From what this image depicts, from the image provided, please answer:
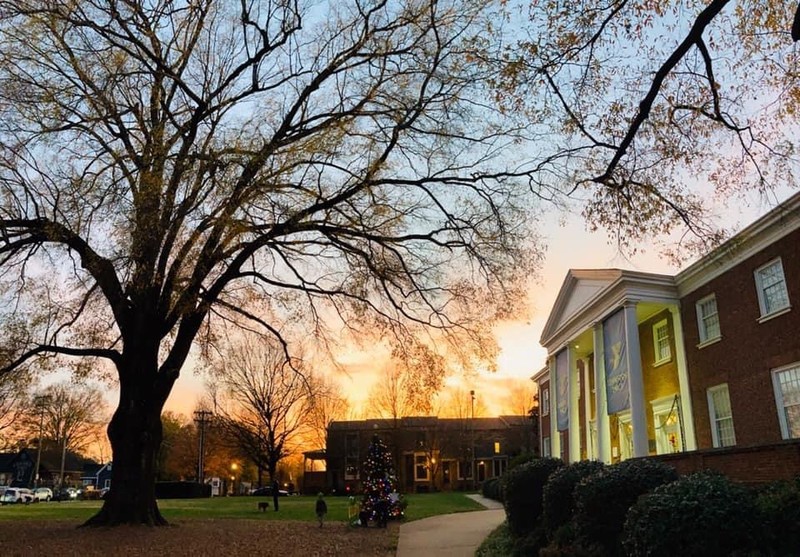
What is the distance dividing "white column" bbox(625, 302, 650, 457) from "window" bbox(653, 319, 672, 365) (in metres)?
1.64

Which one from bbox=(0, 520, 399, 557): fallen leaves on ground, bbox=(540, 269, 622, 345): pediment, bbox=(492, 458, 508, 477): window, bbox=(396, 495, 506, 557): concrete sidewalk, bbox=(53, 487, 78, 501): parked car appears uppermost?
bbox=(540, 269, 622, 345): pediment

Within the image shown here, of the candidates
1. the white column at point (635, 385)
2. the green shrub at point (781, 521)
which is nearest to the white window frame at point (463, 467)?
the white column at point (635, 385)

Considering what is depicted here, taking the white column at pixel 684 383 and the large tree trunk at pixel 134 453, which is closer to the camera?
the large tree trunk at pixel 134 453

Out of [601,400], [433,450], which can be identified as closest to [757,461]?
[601,400]

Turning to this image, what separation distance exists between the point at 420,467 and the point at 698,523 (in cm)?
6678

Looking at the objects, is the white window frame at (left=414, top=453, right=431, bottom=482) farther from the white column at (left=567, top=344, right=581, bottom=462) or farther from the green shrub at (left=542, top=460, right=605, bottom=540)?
the green shrub at (left=542, top=460, right=605, bottom=540)

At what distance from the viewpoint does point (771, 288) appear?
1841 centimetres

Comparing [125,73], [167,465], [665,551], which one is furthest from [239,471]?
[665,551]

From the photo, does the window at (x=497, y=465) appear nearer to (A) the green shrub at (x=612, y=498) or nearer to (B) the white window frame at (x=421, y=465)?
(B) the white window frame at (x=421, y=465)

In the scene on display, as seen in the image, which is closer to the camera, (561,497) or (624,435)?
(561,497)

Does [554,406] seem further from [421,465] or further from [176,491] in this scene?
[421,465]

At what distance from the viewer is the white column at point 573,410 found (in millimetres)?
31264

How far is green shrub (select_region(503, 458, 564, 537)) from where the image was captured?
503 inches

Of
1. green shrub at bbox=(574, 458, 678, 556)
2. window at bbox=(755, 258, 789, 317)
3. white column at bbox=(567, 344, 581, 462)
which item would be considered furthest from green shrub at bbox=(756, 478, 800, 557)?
white column at bbox=(567, 344, 581, 462)
